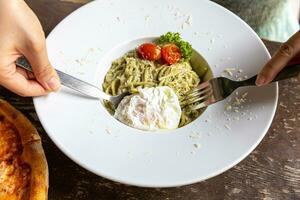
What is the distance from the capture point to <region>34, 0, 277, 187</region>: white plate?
1455mm

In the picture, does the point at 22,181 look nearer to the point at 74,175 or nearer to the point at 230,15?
the point at 74,175

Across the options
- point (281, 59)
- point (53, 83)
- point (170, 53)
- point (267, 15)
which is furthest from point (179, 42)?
point (267, 15)

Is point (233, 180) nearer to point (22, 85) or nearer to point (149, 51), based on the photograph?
point (149, 51)

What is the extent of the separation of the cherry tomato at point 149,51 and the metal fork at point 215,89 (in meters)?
0.25

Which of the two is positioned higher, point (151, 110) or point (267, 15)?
point (267, 15)

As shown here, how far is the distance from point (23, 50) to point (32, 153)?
1.24 feet

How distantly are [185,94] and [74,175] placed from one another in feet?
1.99

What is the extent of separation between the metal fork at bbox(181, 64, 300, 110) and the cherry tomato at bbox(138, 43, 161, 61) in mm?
247

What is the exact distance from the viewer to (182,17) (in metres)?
1.98

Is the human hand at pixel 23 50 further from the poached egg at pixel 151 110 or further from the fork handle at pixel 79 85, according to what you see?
the poached egg at pixel 151 110

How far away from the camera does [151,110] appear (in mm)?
1732

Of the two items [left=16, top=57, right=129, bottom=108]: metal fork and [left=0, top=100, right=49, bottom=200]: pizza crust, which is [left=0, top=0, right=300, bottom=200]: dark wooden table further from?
[left=16, top=57, right=129, bottom=108]: metal fork

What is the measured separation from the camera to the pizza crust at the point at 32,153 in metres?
1.45

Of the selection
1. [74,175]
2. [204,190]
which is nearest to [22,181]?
[74,175]
